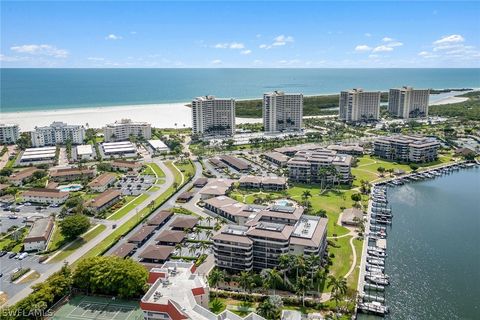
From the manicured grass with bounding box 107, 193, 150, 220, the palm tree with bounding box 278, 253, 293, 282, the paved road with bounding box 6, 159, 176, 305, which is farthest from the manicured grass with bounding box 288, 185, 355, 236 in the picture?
the manicured grass with bounding box 107, 193, 150, 220

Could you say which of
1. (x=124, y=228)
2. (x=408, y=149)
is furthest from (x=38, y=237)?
(x=408, y=149)

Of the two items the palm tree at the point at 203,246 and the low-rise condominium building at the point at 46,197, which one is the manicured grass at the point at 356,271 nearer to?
the palm tree at the point at 203,246

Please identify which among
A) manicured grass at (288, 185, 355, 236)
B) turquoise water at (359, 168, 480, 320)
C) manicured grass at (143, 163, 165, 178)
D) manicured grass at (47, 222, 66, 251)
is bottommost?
turquoise water at (359, 168, 480, 320)

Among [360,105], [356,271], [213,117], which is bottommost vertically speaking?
[356,271]

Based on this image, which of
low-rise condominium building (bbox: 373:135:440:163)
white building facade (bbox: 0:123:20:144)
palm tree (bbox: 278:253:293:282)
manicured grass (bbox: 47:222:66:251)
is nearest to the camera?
palm tree (bbox: 278:253:293:282)

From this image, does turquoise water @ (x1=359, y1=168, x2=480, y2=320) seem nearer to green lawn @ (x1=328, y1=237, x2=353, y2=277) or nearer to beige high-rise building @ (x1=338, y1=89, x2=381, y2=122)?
green lawn @ (x1=328, y1=237, x2=353, y2=277)

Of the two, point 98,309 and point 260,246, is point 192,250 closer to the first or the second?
point 260,246

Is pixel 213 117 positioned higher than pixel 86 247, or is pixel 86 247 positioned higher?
pixel 213 117

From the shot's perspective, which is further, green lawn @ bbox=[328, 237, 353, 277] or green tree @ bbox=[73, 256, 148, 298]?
green lawn @ bbox=[328, 237, 353, 277]
